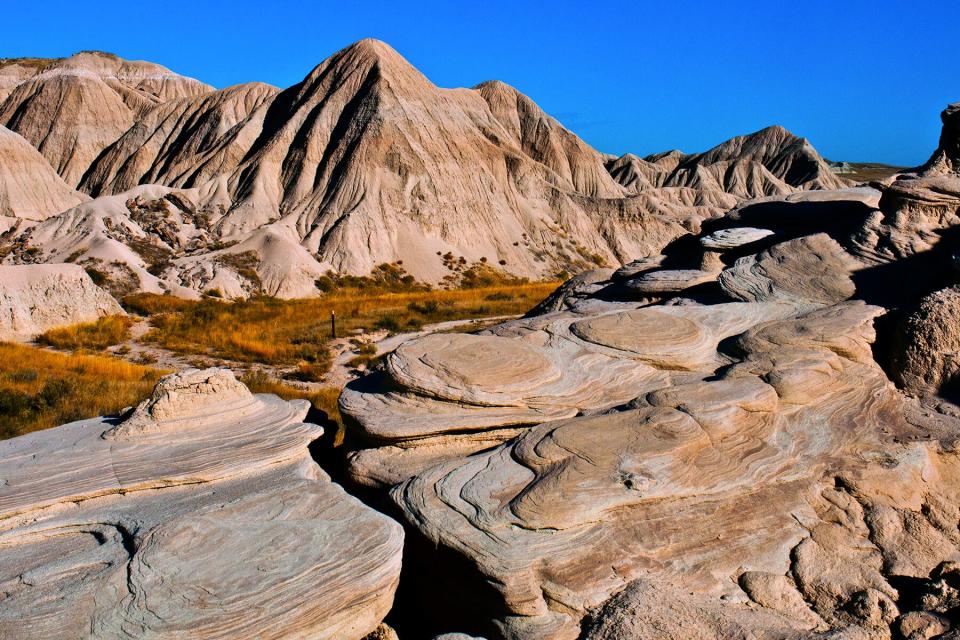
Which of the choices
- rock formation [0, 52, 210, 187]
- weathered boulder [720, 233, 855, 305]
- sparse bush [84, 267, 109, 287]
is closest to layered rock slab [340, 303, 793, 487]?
A: weathered boulder [720, 233, 855, 305]

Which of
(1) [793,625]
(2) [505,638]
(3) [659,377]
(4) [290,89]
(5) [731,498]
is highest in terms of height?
(4) [290,89]

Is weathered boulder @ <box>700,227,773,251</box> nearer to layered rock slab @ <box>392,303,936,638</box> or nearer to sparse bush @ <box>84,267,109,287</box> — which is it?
layered rock slab @ <box>392,303,936,638</box>

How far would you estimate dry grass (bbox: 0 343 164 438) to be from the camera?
33.0 ft

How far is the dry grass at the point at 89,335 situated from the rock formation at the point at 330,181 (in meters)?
5.96

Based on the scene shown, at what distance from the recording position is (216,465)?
589 centimetres

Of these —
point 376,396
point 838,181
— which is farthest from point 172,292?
point 838,181

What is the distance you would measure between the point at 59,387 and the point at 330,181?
26498 mm

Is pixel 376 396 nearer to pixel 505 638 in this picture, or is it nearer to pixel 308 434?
pixel 308 434

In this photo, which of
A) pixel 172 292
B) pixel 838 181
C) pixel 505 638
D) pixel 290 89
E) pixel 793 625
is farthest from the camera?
pixel 838 181

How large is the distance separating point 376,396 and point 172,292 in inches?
791

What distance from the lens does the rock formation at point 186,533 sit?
13.7 ft

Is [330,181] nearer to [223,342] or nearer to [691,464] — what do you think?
[223,342]

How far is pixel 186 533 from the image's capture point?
4730mm

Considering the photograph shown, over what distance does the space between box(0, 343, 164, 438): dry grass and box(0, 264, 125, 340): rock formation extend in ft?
8.52
